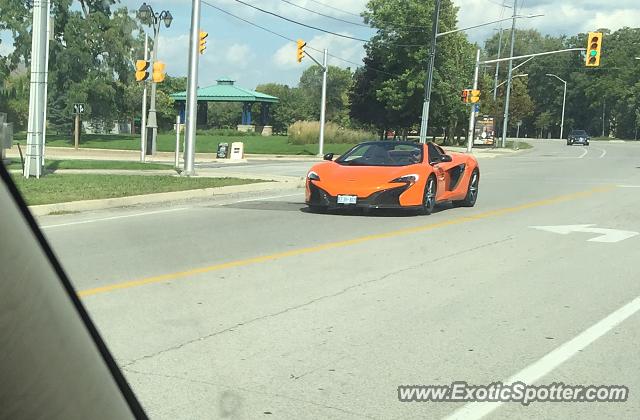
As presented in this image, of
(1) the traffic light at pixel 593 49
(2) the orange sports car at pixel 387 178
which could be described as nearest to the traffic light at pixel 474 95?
(1) the traffic light at pixel 593 49

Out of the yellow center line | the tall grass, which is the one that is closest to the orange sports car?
the yellow center line

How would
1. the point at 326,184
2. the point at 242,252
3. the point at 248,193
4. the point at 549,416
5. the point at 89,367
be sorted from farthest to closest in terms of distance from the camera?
the point at 248,193 → the point at 326,184 → the point at 242,252 → the point at 549,416 → the point at 89,367

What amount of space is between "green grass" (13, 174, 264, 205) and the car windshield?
171 inches

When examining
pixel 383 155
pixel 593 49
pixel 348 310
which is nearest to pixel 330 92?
pixel 593 49

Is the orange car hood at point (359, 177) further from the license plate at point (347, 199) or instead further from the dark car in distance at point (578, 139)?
the dark car in distance at point (578, 139)

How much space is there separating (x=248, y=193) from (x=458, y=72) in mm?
52973

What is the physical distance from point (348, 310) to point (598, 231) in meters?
7.00

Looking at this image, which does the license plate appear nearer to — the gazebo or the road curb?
the road curb

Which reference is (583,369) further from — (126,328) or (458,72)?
(458,72)

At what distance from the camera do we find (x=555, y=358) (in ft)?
16.7

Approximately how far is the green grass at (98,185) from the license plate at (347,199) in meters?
4.45

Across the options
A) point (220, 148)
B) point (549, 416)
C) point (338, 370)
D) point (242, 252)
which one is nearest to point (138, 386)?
point (338, 370)

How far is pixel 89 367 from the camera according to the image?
169 centimetres

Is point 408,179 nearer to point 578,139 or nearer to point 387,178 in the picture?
point 387,178
